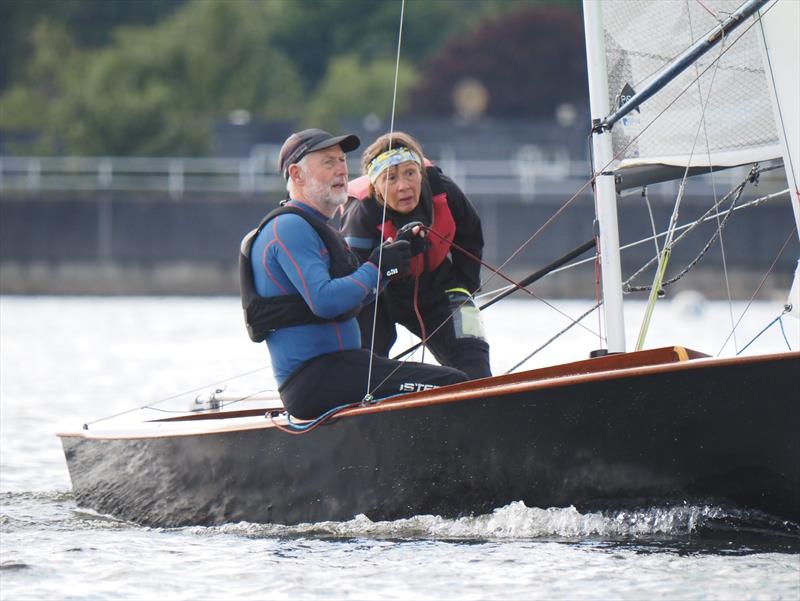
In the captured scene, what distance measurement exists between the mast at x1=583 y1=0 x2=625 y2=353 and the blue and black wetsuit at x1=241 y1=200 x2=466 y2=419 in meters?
0.61

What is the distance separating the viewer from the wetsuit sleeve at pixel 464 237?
6656 mm

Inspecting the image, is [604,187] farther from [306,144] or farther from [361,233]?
[306,144]

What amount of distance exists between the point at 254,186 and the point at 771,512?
26.9 meters

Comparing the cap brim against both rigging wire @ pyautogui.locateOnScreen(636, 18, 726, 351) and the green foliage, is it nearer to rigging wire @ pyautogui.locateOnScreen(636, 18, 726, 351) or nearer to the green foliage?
rigging wire @ pyautogui.locateOnScreen(636, 18, 726, 351)

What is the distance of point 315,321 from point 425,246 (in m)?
0.54

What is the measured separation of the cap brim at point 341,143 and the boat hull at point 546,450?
96 centimetres

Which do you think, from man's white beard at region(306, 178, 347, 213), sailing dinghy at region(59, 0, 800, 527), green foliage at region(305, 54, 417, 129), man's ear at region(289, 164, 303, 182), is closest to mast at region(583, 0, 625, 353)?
sailing dinghy at region(59, 0, 800, 527)

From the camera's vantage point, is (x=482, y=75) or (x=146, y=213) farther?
(x=482, y=75)

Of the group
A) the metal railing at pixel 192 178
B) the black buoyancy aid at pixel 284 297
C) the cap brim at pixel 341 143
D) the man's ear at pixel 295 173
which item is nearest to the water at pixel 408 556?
the black buoyancy aid at pixel 284 297

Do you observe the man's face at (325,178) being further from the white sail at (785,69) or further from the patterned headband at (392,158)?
the white sail at (785,69)

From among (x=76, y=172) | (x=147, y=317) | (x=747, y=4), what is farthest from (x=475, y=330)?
(x=76, y=172)

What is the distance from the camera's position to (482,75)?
48.7m

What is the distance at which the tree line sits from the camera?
38250mm

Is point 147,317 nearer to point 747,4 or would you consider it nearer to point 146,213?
point 146,213
